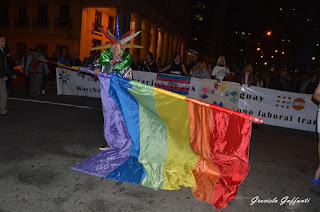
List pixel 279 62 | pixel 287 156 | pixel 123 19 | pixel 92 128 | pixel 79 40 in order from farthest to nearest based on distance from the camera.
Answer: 1. pixel 279 62
2. pixel 79 40
3. pixel 123 19
4. pixel 92 128
5. pixel 287 156

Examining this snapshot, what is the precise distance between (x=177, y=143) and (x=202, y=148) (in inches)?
15.5

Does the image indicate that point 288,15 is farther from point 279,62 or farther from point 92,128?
point 92,128

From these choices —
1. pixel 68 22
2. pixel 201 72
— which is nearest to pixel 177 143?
pixel 201 72

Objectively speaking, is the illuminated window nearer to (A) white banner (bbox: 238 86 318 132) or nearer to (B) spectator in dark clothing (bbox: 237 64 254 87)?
(B) spectator in dark clothing (bbox: 237 64 254 87)

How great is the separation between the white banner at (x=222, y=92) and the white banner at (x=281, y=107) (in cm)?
20

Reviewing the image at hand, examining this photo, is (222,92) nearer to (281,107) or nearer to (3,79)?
(281,107)

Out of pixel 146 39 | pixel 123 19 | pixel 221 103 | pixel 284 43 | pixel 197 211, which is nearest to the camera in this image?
pixel 197 211

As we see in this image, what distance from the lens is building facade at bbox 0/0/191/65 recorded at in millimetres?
26152

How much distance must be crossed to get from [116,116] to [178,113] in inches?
46.7

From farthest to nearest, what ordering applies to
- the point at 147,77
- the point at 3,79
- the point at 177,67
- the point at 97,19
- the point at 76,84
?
the point at 97,19 → the point at 76,84 → the point at 147,77 → the point at 177,67 → the point at 3,79

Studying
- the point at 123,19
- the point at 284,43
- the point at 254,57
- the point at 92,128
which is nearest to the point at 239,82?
the point at 92,128

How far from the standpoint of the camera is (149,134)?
4.05 m

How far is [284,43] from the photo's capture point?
69.2 metres

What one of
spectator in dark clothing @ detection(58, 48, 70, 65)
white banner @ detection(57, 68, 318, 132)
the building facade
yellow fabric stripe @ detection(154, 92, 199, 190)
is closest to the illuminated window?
the building facade
